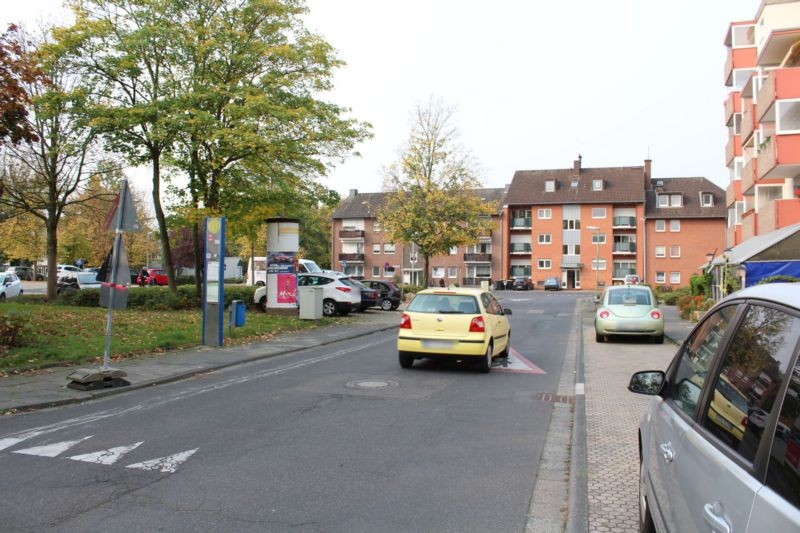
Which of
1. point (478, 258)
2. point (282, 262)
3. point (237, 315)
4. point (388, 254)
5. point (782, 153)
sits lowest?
point (237, 315)

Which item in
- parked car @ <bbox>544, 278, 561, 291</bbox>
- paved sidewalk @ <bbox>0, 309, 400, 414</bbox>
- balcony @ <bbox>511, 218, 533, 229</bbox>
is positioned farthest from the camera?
balcony @ <bbox>511, 218, 533, 229</bbox>

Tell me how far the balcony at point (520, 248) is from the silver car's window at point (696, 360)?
73.5 meters

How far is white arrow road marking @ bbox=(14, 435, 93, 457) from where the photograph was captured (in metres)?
6.02

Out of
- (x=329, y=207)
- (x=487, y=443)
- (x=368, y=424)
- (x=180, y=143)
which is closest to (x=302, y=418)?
(x=368, y=424)

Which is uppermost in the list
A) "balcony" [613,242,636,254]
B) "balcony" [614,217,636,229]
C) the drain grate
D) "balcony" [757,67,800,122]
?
"balcony" [757,67,800,122]

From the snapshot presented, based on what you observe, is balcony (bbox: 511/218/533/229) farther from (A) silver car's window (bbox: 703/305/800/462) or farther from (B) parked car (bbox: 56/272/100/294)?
(A) silver car's window (bbox: 703/305/800/462)

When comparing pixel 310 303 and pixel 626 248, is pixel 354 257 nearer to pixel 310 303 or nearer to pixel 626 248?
pixel 626 248

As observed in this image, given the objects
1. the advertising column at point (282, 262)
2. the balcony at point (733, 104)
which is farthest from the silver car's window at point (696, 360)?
the balcony at point (733, 104)

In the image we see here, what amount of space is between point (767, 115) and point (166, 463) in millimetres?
29188

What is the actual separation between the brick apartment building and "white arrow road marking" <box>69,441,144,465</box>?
62158 millimetres

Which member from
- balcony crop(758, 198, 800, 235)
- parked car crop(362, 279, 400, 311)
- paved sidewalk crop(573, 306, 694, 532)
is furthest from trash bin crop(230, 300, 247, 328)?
balcony crop(758, 198, 800, 235)

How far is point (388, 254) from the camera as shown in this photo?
81.1 meters

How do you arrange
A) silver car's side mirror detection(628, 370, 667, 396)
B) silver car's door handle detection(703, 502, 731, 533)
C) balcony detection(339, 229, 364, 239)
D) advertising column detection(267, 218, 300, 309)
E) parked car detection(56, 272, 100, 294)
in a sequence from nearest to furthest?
silver car's door handle detection(703, 502, 731, 533) < silver car's side mirror detection(628, 370, 667, 396) < advertising column detection(267, 218, 300, 309) < parked car detection(56, 272, 100, 294) < balcony detection(339, 229, 364, 239)

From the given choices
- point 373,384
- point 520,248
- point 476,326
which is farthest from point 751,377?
point 520,248
